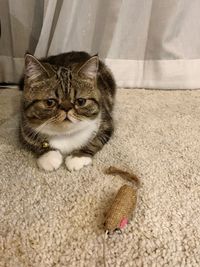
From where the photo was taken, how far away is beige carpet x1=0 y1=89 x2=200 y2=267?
0.84 m

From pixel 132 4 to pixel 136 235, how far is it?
101cm

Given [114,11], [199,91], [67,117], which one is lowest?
[199,91]

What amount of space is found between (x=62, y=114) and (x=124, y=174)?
0.28m

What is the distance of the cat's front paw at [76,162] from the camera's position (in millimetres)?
1099

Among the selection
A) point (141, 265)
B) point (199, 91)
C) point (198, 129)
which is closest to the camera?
point (141, 265)

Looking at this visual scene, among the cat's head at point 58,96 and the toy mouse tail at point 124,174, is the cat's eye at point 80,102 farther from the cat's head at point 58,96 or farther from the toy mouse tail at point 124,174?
the toy mouse tail at point 124,174

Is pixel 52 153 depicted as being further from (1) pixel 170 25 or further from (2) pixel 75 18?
(1) pixel 170 25

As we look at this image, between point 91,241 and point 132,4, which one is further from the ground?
point 132,4

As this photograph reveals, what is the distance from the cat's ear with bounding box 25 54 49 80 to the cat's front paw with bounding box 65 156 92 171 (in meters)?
0.28

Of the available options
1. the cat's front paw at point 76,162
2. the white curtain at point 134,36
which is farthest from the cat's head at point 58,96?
the white curtain at point 134,36

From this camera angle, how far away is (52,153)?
43.9 inches

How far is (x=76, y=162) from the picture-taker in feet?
3.62

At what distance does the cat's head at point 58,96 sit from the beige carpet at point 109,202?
0.17 m

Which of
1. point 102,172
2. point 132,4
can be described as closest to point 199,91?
point 132,4
